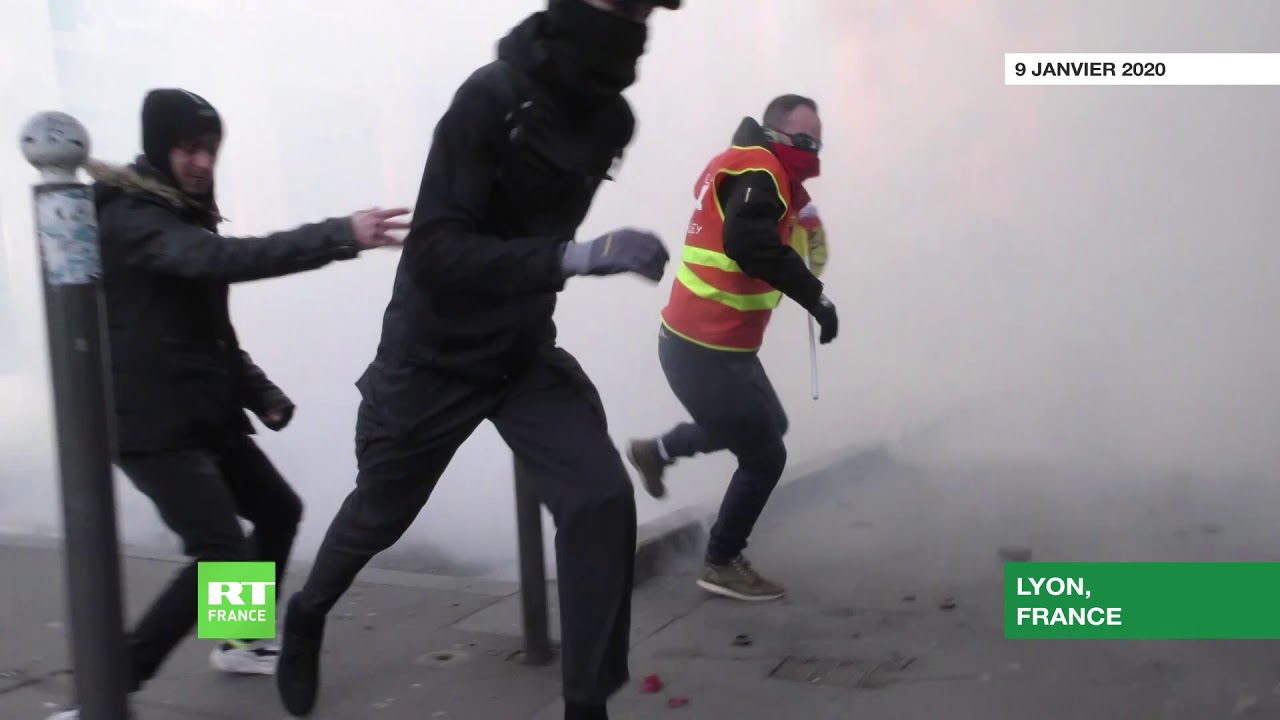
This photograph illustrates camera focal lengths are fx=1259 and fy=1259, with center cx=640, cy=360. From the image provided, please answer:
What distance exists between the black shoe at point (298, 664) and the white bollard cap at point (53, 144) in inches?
48.1

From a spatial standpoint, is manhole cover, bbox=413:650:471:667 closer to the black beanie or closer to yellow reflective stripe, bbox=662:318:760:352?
yellow reflective stripe, bbox=662:318:760:352

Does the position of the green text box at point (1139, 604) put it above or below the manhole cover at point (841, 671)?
above

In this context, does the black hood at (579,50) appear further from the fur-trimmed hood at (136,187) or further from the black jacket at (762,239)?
the black jacket at (762,239)

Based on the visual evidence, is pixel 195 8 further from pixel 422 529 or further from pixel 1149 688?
pixel 1149 688

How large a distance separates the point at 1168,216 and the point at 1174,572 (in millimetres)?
4123

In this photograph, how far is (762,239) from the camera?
387 centimetres

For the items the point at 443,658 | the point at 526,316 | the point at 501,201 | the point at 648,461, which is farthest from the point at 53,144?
the point at 648,461

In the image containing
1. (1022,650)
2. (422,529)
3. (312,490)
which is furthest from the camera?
(312,490)

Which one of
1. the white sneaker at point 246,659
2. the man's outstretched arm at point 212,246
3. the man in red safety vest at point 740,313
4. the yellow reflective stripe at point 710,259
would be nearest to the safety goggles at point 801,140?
the man in red safety vest at point 740,313

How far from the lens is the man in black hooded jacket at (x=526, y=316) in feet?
8.11

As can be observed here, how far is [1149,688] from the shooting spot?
10.5ft

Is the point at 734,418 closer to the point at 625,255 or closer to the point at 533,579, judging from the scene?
the point at 533,579

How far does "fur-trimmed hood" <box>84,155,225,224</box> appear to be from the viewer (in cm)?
293

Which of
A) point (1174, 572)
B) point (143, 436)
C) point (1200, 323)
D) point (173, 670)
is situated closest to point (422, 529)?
point (173, 670)
